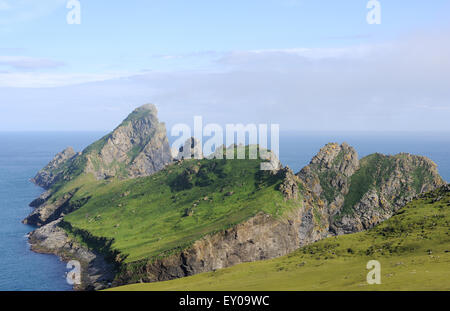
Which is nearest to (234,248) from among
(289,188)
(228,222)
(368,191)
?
(228,222)

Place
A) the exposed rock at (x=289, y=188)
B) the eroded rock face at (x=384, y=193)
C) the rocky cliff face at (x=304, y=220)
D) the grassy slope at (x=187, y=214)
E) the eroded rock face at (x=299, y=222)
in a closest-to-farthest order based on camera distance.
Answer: the rocky cliff face at (x=304, y=220) < the eroded rock face at (x=299, y=222) < the grassy slope at (x=187, y=214) < the exposed rock at (x=289, y=188) < the eroded rock face at (x=384, y=193)

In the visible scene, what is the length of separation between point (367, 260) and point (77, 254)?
126 meters

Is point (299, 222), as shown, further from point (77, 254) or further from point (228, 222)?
point (77, 254)

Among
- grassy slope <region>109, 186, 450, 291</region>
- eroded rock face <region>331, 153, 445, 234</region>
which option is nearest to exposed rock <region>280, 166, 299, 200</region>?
eroded rock face <region>331, 153, 445, 234</region>

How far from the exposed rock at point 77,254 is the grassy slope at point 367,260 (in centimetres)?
3773

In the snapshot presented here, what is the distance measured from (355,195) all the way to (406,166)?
98.5 feet

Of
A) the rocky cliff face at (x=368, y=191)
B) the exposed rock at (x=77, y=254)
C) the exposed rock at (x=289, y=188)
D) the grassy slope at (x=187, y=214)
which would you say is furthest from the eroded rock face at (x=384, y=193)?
the exposed rock at (x=77, y=254)

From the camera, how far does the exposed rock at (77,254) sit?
453 ft

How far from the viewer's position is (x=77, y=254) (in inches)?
6624

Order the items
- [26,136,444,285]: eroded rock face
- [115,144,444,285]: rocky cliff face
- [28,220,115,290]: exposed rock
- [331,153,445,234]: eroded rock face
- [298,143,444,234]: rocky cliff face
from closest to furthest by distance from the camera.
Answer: [115,144,444,285]: rocky cliff face < [26,136,444,285]: eroded rock face < [28,220,115,290]: exposed rock < [331,153,445,234]: eroded rock face < [298,143,444,234]: rocky cliff face

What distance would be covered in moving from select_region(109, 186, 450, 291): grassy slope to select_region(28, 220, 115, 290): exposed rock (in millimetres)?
37735

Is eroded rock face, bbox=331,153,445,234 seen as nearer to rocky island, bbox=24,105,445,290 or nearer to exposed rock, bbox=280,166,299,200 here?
rocky island, bbox=24,105,445,290

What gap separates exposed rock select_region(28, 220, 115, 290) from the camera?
138m

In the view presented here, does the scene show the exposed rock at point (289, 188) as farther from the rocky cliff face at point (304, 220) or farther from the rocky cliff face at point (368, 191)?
the rocky cliff face at point (368, 191)
